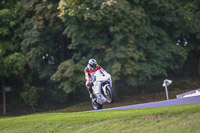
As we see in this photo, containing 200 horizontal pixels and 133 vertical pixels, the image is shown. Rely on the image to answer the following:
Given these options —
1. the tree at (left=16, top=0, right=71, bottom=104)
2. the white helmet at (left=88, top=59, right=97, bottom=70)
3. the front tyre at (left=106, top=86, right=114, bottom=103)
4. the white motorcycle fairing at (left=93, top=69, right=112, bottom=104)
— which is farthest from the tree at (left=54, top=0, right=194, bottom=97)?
the front tyre at (left=106, top=86, right=114, bottom=103)

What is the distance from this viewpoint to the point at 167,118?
851cm

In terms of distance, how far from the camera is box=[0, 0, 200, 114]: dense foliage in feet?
66.0

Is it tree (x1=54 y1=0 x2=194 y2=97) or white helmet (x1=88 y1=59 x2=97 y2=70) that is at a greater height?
tree (x1=54 y1=0 x2=194 y2=97)

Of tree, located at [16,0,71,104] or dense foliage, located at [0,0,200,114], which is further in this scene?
tree, located at [16,0,71,104]

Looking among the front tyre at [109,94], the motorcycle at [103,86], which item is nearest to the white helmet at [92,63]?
the motorcycle at [103,86]

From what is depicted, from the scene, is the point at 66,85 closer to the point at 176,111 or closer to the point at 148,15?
the point at 148,15

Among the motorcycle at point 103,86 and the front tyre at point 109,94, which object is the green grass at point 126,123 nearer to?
the front tyre at point 109,94

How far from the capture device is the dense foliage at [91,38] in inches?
792

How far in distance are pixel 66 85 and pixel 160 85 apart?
33.7ft

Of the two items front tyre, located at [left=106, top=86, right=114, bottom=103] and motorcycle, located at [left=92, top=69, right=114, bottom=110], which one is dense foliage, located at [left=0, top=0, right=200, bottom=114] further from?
front tyre, located at [left=106, top=86, right=114, bottom=103]

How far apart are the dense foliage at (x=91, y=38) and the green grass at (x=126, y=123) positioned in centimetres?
966

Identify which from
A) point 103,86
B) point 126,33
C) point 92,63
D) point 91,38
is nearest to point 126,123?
point 103,86

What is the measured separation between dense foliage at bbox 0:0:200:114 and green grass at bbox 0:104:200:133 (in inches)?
380

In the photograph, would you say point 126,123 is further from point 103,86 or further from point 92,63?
point 92,63
